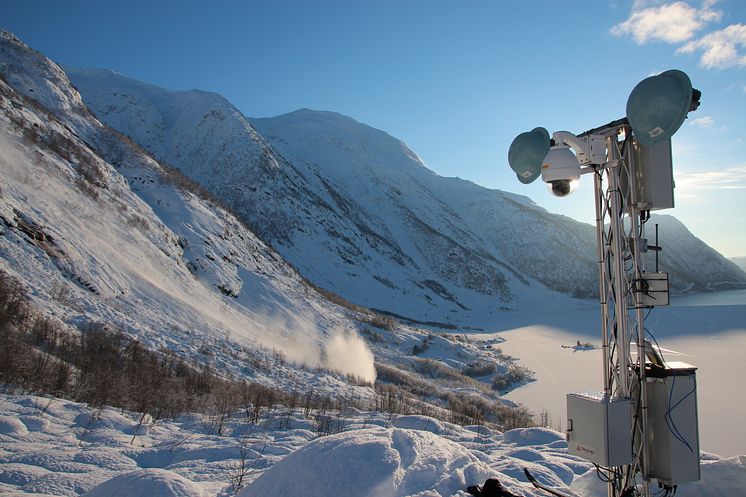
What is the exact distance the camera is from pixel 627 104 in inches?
171

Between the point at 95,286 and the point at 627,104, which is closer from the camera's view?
the point at 627,104

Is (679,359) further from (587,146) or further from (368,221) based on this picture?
(368,221)

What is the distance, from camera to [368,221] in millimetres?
78375

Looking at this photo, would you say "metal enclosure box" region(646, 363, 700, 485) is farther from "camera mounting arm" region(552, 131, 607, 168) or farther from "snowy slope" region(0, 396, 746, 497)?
"camera mounting arm" region(552, 131, 607, 168)

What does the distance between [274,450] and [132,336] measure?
24.1ft

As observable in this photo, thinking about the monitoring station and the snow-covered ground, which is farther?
the snow-covered ground

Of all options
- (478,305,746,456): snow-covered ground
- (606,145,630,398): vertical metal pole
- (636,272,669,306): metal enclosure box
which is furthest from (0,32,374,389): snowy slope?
(636,272,669,306): metal enclosure box

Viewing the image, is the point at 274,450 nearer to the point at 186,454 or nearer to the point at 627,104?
the point at 186,454

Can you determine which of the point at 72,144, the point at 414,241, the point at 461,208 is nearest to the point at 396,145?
the point at 461,208

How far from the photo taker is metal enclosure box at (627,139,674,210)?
470 cm

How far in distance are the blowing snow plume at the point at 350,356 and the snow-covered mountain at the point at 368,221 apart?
1113 inches


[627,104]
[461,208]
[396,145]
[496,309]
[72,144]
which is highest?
[396,145]

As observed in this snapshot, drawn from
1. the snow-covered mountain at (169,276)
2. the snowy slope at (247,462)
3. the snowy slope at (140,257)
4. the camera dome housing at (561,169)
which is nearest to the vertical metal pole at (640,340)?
the camera dome housing at (561,169)

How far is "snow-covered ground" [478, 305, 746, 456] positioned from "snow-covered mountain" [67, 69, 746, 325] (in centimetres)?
1761
